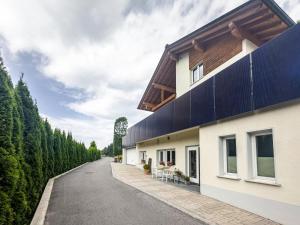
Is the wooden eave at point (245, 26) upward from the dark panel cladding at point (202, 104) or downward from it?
upward

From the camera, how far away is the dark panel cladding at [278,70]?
5625mm

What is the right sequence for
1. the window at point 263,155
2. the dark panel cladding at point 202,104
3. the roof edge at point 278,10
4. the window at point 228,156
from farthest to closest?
the dark panel cladding at point 202,104 → the roof edge at point 278,10 → the window at point 228,156 → the window at point 263,155

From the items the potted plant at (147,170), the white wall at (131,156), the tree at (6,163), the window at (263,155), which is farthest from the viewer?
the white wall at (131,156)

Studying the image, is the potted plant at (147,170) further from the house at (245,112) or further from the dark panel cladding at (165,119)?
the house at (245,112)

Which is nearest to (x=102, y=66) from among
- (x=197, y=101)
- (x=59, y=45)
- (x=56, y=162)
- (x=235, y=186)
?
(x=59, y=45)

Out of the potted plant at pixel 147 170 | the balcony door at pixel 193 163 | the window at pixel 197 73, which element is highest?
the window at pixel 197 73

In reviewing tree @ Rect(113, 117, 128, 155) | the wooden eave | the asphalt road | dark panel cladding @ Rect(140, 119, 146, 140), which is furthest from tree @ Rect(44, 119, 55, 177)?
tree @ Rect(113, 117, 128, 155)

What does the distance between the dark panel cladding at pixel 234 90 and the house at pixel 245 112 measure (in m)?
0.03

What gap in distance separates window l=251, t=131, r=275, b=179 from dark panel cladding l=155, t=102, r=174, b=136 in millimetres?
6629

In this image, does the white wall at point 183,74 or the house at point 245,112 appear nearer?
the house at point 245,112

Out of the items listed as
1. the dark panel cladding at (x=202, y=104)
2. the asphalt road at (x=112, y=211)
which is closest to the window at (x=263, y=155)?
the dark panel cladding at (x=202, y=104)

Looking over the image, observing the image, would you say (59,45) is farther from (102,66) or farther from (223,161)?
(223,161)

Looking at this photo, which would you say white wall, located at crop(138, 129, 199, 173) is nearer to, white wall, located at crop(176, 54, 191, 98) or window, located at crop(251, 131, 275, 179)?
white wall, located at crop(176, 54, 191, 98)

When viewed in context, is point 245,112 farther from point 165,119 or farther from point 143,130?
point 143,130
